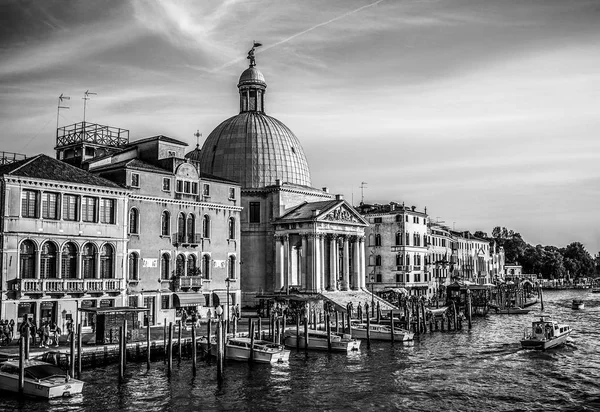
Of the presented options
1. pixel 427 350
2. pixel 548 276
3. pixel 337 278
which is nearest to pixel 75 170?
pixel 427 350

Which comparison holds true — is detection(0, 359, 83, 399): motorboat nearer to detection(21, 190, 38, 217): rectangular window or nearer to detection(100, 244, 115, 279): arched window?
detection(21, 190, 38, 217): rectangular window

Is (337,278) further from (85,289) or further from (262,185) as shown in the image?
(85,289)

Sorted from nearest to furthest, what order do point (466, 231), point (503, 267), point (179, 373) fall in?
point (179, 373) < point (466, 231) < point (503, 267)

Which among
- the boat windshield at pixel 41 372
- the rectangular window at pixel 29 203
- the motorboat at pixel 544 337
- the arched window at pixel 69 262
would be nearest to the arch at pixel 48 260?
the arched window at pixel 69 262

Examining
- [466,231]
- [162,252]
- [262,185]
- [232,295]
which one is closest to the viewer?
[162,252]

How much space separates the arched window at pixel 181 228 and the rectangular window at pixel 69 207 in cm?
961

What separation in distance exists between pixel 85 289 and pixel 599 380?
30.2 m

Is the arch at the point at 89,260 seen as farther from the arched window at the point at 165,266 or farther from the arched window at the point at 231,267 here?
the arched window at the point at 231,267

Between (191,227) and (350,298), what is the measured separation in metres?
19.2

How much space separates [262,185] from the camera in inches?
2781

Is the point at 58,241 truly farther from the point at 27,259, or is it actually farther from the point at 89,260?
the point at 89,260

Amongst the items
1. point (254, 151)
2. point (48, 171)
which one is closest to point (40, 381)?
point (48, 171)

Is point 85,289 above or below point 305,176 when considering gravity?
below

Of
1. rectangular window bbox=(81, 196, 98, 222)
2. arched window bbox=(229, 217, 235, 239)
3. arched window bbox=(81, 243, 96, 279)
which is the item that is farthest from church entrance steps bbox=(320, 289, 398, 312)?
rectangular window bbox=(81, 196, 98, 222)
